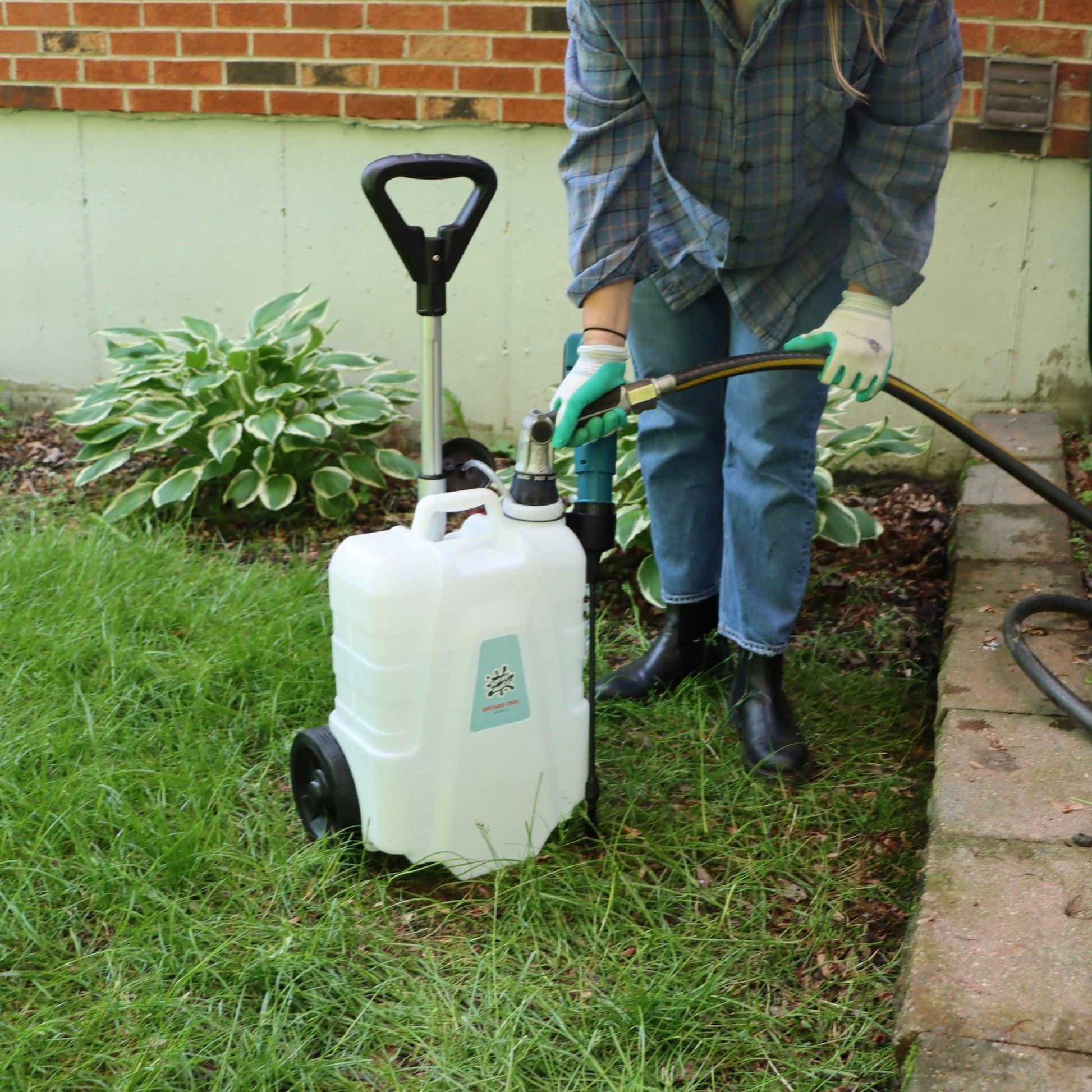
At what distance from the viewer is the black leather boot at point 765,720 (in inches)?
86.4

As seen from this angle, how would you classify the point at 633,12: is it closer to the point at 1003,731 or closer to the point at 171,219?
the point at 1003,731

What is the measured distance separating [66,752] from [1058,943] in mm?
1613

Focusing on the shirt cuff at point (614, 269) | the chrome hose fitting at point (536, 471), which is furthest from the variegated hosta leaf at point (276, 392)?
the chrome hose fitting at point (536, 471)

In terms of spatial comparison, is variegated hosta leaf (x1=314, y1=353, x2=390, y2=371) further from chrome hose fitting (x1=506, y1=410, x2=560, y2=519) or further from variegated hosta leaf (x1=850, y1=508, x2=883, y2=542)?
chrome hose fitting (x1=506, y1=410, x2=560, y2=519)

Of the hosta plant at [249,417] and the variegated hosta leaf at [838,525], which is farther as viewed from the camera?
the hosta plant at [249,417]

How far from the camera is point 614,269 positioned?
6.40ft

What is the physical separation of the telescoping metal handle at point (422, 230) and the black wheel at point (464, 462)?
236 millimetres

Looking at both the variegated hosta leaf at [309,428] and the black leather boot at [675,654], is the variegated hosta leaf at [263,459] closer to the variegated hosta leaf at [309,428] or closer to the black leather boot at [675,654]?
the variegated hosta leaf at [309,428]

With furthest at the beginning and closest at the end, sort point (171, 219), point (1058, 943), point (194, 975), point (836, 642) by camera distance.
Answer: point (171, 219) < point (836, 642) < point (194, 975) < point (1058, 943)

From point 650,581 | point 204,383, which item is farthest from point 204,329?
point 650,581

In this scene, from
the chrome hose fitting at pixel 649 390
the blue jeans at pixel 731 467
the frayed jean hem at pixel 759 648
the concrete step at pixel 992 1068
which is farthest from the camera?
the frayed jean hem at pixel 759 648

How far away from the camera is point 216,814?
2002 millimetres

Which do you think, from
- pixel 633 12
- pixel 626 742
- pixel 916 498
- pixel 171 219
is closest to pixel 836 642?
pixel 626 742

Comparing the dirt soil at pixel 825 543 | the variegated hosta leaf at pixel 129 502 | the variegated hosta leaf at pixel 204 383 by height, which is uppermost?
the variegated hosta leaf at pixel 204 383
